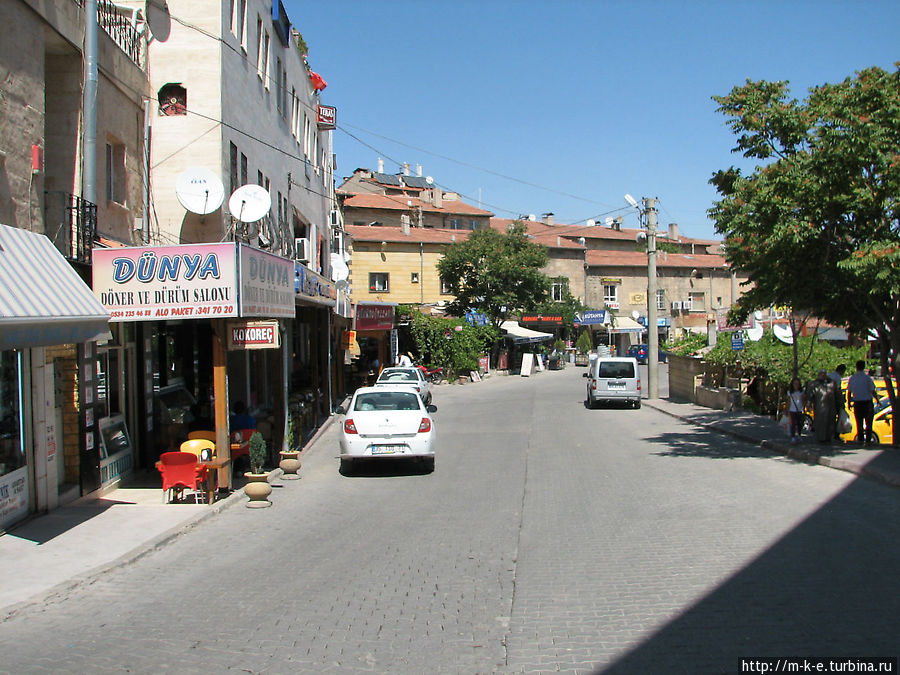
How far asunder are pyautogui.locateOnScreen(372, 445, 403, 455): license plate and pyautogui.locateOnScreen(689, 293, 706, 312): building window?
199 ft

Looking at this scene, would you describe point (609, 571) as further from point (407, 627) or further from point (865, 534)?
point (865, 534)

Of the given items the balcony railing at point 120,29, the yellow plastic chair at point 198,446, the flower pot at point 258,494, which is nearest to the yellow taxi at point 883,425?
the flower pot at point 258,494

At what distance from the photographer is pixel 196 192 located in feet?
45.0

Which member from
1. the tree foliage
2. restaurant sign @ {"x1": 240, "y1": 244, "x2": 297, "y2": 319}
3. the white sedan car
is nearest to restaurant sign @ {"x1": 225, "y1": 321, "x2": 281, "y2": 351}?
restaurant sign @ {"x1": 240, "y1": 244, "x2": 297, "y2": 319}

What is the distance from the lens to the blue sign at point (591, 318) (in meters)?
62.2

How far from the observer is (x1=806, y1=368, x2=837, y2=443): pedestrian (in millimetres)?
15461

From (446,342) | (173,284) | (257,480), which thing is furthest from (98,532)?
(446,342)

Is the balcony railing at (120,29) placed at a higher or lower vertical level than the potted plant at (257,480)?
higher

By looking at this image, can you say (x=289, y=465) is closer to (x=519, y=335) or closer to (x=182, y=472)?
(x=182, y=472)

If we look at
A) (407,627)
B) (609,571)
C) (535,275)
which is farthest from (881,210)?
(535,275)

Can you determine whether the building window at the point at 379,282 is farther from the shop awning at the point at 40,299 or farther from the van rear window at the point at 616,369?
the shop awning at the point at 40,299

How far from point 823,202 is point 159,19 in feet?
42.9

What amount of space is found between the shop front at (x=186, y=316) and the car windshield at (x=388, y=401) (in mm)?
1977

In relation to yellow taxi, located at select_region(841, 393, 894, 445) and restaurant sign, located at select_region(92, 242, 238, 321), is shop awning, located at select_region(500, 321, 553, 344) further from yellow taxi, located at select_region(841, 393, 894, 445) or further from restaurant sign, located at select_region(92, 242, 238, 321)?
restaurant sign, located at select_region(92, 242, 238, 321)
